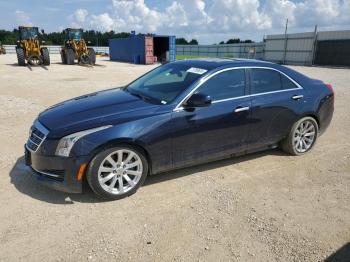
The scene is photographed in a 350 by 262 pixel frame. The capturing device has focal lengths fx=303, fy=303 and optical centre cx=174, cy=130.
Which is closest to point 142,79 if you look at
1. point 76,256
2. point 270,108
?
point 270,108

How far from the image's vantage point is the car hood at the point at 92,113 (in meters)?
3.43

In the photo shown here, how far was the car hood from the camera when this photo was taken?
11.3ft

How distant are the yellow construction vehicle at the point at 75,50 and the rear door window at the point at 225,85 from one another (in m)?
22.6

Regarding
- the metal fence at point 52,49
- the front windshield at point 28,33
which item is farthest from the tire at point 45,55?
the metal fence at point 52,49

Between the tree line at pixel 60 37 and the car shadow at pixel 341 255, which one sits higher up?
the tree line at pixel 60 37

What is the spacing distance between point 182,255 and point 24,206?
1935 mm

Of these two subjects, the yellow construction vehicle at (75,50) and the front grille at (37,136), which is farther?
the yellow construction vehicle at (75,50)

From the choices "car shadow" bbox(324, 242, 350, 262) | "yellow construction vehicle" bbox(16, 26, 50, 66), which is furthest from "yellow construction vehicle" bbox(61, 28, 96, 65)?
"car shadow" bbox(324, 242, 350, 262)

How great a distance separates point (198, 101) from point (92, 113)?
1.30 meters

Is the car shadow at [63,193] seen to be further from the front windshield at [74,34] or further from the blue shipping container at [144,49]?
the blue shipping container at [144,49]

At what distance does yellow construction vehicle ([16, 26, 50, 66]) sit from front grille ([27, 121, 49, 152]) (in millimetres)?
21211

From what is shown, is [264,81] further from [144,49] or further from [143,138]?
[144,49]

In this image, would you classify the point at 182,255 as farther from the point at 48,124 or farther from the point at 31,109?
the point at 31,109

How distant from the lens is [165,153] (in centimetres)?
378
